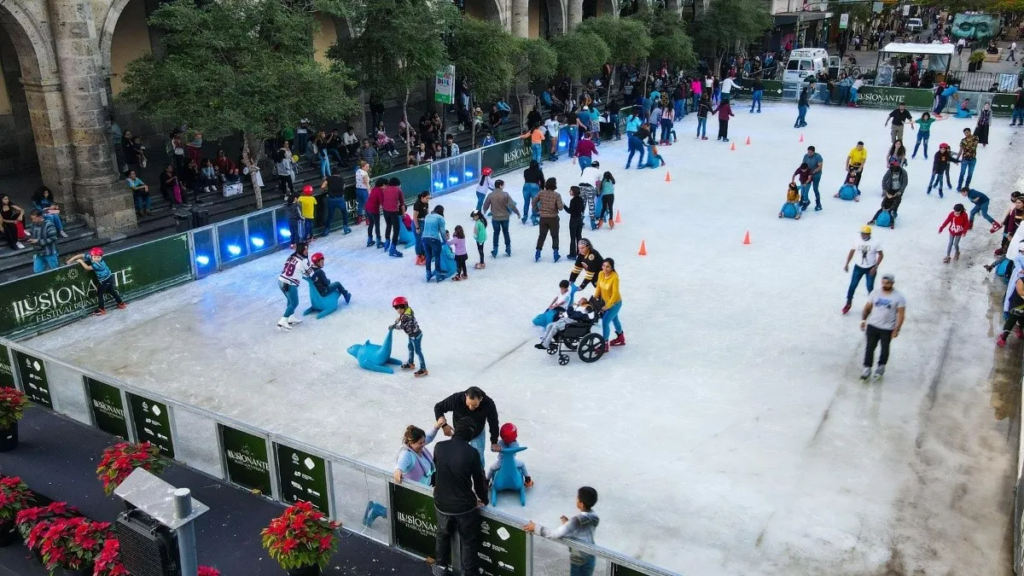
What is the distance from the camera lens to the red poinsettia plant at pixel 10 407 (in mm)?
9188

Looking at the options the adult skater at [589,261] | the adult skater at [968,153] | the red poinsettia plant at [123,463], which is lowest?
the red poinsettia plant at [123,463]

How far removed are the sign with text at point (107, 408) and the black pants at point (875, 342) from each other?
9.32 metres

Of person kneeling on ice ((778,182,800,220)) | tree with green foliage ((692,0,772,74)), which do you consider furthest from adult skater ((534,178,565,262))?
tree with green foliage ((692,0,772,74))

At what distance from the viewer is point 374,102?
2483 centimetres

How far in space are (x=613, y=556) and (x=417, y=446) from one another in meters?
2.24

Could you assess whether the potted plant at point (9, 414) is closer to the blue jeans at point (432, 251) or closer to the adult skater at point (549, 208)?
the blue jeans at point (432, 251)

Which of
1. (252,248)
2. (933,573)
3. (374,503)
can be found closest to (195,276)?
(252,248)

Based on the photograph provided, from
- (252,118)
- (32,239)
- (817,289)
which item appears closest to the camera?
(817,289)

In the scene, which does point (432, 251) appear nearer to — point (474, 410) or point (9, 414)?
point (474, 410)

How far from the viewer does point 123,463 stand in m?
7.72

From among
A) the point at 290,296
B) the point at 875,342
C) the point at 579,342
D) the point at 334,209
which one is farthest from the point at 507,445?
the point at 334,209

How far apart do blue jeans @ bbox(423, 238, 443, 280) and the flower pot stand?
7.38 metres

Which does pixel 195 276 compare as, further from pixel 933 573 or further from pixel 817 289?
pixel 933 573

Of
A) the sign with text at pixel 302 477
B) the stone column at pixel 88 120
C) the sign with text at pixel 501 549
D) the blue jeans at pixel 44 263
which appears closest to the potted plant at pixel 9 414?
the sign with text at pixel 302 477
